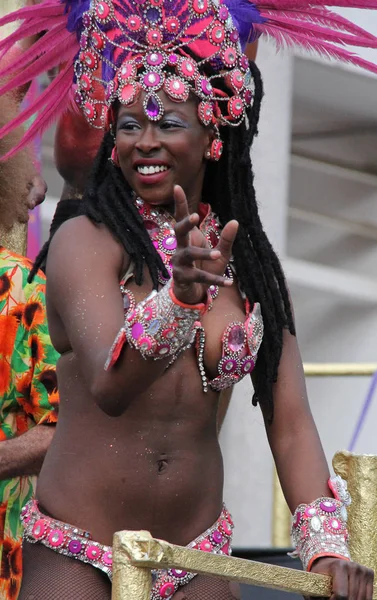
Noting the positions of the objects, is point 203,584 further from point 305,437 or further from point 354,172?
point 354,172

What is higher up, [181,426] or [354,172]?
[181,426]

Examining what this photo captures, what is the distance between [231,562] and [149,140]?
1.09 m

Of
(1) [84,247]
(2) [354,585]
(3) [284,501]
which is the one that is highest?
(1) [84,247]

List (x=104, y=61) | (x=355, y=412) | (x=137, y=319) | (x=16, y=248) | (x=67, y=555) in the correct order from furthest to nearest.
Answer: (x=355, y=412) → (x=16, y=248) → (x=104, y=61) → (x=67, y=555) → (x=137, y=319)

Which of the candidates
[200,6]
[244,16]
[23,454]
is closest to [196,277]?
[200,6]

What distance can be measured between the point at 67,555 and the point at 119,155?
0.96 m

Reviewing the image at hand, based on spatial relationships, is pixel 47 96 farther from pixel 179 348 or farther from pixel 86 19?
pixel 179 348

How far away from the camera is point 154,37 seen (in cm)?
326

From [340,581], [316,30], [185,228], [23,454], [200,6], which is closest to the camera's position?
[185,228]

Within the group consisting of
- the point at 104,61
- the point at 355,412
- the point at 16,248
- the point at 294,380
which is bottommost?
the point at 355,412

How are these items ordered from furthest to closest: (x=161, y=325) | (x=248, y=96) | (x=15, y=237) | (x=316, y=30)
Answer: (x=15, y=237) → (x=316, y=30) → (x=248, y=96) → (x=161, y=325)

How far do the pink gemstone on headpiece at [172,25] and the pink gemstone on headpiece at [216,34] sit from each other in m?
0.09

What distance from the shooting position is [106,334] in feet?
9.62

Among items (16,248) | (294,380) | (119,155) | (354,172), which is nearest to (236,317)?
(294,380)
